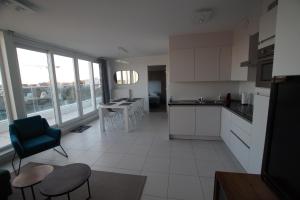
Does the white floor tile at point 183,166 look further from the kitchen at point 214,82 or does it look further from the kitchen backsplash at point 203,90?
the kitchen backsplash at point 203,90

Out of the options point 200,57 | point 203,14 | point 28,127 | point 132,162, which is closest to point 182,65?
point 200,57

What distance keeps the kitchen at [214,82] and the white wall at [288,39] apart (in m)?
1.33

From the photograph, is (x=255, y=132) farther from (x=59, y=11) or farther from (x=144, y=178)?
(x=59, y=11)

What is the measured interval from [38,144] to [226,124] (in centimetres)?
360

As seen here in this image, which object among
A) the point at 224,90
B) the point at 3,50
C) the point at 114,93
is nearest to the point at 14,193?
the point at 3,50

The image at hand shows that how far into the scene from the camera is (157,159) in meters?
2.74

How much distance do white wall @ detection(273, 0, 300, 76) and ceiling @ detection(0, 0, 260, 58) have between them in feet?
3.70

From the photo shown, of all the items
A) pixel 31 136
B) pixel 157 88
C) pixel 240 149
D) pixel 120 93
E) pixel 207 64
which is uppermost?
pixel 207 64

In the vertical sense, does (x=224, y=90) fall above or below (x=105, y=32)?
below

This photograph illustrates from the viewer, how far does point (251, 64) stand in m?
2.53

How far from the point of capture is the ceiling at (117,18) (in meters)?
2.01

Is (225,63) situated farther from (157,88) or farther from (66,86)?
(66,86)

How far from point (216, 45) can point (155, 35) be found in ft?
4.74

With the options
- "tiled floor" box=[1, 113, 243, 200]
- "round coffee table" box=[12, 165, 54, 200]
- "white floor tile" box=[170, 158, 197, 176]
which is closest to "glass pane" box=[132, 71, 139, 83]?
"tiled floor" box=[1, 113, 243, 200]
